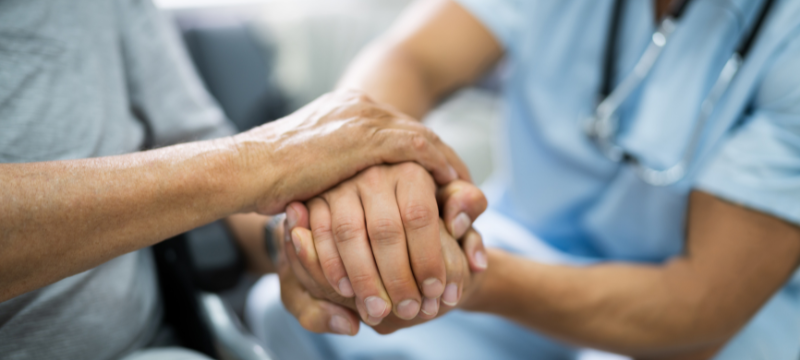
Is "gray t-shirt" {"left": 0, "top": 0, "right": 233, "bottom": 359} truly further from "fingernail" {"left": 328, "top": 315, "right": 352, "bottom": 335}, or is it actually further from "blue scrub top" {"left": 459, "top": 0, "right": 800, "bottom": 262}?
"blue scrub top" {"left": 459, "top": 0, "right": 800, "bottom": 262}

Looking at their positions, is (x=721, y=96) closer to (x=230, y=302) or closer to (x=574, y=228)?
(x=574, y=228)

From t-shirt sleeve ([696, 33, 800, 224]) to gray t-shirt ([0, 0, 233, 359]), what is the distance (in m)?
0.81

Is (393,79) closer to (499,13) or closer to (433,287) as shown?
(499,13)

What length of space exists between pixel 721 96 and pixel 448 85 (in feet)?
1.58

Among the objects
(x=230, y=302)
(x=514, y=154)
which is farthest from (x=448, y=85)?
(x=230, y=302)

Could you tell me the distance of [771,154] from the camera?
61cm

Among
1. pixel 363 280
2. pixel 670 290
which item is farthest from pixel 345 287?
pixel 670 290

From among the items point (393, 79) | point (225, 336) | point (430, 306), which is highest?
point (393, 79)

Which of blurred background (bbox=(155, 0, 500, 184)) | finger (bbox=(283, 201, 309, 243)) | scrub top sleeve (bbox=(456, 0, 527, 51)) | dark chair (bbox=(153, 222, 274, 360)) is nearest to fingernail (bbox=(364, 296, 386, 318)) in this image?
finger (bbox=(283, 201, 309, 243))

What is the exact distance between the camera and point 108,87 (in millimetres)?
600

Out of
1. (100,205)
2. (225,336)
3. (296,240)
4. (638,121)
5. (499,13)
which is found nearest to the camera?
(100,205)

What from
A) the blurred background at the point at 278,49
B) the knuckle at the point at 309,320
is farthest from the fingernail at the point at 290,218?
the blurred background at the point at 278,49

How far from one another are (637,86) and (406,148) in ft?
1.65

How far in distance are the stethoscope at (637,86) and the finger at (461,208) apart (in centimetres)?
35
